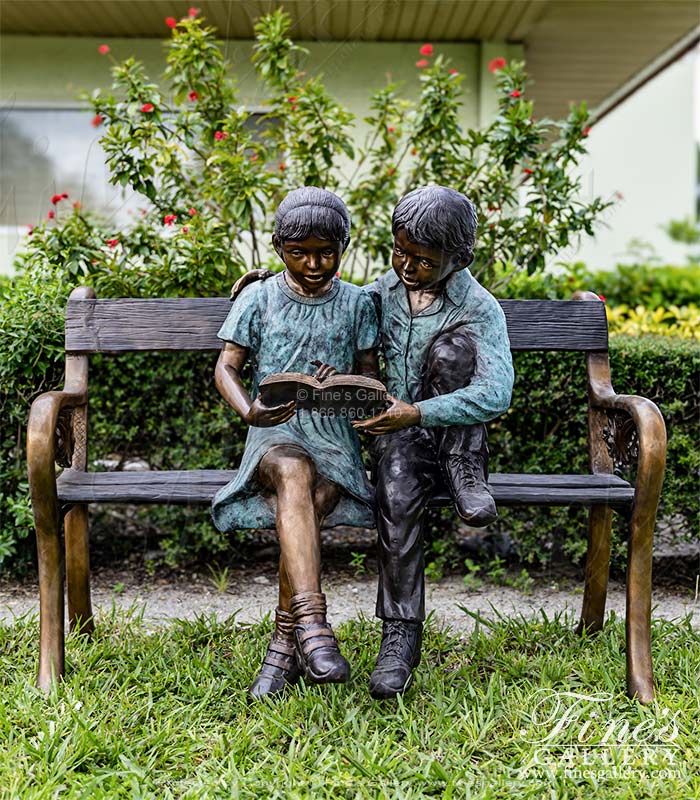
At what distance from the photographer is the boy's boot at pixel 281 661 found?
2502mm

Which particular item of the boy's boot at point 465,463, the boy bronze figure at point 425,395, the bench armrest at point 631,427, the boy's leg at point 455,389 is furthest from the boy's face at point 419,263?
the bench armrest at point 631,427

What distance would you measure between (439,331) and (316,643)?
1.00 metres

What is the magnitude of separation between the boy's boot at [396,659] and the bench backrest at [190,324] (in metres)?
1.19

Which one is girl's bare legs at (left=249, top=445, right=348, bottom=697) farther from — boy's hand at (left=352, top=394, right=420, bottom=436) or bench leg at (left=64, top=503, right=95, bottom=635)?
bench leg at (left=64, top=503, right=95, bottom=635)

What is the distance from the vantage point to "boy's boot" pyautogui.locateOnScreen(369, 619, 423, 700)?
7.71ft

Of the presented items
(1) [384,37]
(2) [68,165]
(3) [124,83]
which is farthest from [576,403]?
(2) [68,165]

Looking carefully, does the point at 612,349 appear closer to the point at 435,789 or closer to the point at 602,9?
the point at 435,789

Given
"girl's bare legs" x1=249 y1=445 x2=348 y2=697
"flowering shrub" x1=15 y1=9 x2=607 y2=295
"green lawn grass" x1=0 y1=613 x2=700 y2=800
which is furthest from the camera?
"flowering shrub" x1=15 y1=9 x2=607 y2=295

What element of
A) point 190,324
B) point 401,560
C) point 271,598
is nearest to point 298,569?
point 401,560

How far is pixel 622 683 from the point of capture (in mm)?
2596

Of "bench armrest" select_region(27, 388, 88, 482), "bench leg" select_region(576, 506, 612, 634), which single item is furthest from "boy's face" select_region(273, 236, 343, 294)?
"bench leg" select_region(576, 506, 612, 634)

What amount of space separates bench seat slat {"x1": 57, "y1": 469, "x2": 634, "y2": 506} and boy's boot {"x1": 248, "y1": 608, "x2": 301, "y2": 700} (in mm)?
458

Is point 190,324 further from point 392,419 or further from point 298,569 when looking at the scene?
point 298,569

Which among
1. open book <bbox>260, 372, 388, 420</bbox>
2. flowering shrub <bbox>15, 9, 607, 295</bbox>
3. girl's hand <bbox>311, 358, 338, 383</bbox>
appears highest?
flowering shrub <bbox>15, 9, 607, 295</bbox>
